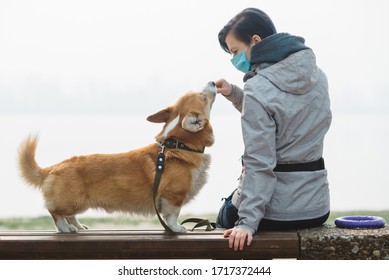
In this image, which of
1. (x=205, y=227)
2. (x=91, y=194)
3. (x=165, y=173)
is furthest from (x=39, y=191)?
(x=205, y=227)

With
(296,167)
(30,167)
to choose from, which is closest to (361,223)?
(296,167)

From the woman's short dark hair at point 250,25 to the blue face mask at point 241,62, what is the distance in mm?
77

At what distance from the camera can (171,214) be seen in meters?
3.00

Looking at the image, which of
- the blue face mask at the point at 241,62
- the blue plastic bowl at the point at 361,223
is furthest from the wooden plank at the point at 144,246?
the blue face mask at the point at 241,62

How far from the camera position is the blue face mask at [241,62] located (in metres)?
3.04

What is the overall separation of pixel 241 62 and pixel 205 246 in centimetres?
98

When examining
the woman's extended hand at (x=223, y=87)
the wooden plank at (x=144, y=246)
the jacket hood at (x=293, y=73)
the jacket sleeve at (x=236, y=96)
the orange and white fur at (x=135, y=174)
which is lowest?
the wooden plank at (x=144, y=246)

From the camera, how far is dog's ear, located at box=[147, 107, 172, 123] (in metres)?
3.07

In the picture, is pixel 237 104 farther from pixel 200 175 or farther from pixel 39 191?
pixel 39 191

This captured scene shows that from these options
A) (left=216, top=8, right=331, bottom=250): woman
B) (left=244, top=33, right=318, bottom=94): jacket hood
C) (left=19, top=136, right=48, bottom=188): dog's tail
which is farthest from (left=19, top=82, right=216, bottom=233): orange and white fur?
(left=244, top=33, right=318, bottom=94): jacket hood

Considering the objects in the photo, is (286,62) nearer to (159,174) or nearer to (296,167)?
(296,167)

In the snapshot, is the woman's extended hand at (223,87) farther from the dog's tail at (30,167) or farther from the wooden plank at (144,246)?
the dog's tail at (30,167)

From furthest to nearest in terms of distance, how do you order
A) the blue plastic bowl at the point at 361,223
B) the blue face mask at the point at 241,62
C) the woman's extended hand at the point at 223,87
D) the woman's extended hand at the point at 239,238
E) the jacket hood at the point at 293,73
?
the woman's extended hand at the point at 223,87
the blue face mask at the point at 241,62
the blue plastic bowl at the point at 361,223
the jacket hood at the point at 293,73
the woman's extended hand at the point at 239,238

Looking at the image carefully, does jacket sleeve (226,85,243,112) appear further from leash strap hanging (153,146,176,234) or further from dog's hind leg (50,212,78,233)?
dog's hind leg (50,212,78,233)
